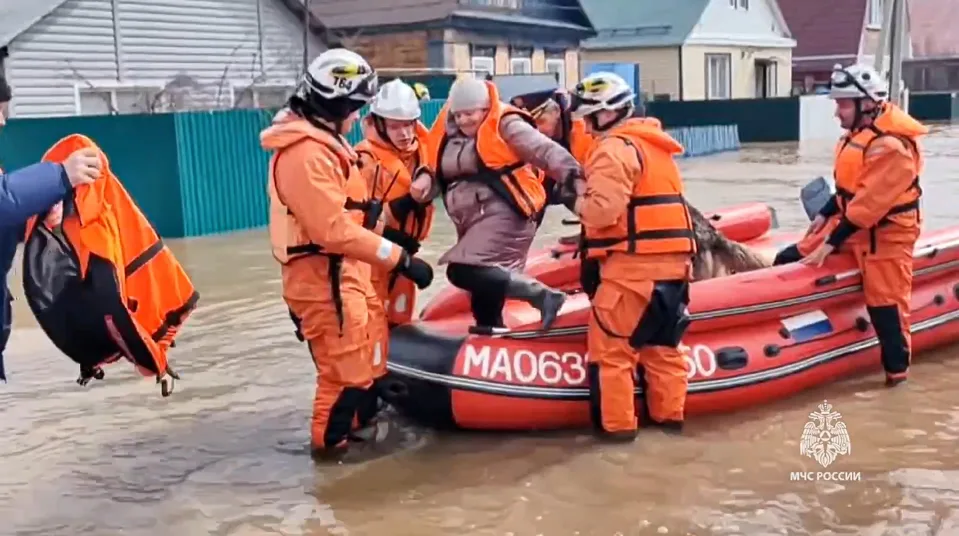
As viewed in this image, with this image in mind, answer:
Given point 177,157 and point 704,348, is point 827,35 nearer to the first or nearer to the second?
point 177,157

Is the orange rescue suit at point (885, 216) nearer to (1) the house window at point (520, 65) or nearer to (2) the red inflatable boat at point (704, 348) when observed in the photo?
(2) the red inflatable boat at point (704, 348)

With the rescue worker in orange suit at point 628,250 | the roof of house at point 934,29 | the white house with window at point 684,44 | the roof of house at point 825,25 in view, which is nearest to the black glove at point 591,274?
the rescue worker in orange suit at point 628,250

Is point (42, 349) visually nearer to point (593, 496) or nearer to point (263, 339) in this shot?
point (263, 339)

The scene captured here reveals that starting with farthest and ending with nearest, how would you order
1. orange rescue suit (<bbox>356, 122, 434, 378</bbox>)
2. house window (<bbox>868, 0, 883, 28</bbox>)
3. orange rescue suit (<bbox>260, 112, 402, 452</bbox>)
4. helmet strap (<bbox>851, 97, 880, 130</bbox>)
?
house window (<bbox>868, 0, 883, 28</bbox>) < helmet strap (<bbox>851, 97, 880, 130</bbox>) < orange rescue suit (<bbox>356, 122, 434, 378</bbox>) < orange rescue suit (<bbox>260, 112, 402, 452</bbox>)

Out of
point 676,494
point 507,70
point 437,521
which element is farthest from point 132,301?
point 507,70

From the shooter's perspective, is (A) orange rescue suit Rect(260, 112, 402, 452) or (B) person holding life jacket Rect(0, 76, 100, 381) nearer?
(B) person holding life jacket Rect(0, 76, 100, 381)

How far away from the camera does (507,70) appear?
81.3ft

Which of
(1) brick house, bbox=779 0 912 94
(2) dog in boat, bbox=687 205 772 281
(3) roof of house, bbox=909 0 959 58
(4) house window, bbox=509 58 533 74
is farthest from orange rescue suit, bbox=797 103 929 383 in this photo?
(3) roof of house, bbox=909 0 959 58

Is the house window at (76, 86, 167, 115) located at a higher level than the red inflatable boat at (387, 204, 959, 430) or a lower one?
higher

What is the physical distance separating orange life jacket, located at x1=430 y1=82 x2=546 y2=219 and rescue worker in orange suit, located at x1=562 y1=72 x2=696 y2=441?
271mm

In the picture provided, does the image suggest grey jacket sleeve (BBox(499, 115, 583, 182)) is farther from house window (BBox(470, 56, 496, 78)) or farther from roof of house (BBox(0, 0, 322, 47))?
house window (BBox(470, 56, 496, 78))

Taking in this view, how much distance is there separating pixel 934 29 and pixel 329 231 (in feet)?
165

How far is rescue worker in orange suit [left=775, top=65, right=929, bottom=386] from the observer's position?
222 inches

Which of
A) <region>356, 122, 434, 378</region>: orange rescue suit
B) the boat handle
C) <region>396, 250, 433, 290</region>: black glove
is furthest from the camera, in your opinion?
the boat handle
